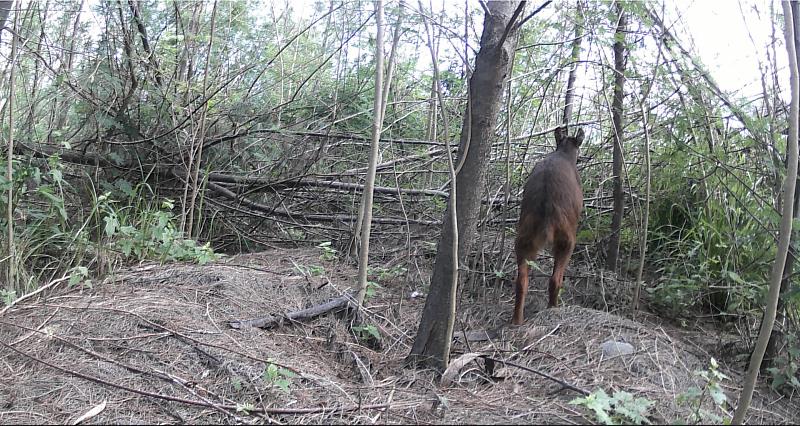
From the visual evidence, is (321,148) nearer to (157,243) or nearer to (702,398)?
(157,243)

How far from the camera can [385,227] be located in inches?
277

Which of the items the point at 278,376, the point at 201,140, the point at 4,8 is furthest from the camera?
the point at 201,140

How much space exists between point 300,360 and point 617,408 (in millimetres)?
2003

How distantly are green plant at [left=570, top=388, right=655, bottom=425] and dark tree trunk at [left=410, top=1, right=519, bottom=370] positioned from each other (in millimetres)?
1014

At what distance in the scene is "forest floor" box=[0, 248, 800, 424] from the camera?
129 inches

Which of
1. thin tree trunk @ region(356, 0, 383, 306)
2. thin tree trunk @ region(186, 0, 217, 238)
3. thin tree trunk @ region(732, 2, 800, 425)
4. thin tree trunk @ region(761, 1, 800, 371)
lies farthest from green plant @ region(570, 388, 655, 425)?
thin tree trunk @ region(186, 0, 217, 238)

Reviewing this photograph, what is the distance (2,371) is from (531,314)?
354 cm

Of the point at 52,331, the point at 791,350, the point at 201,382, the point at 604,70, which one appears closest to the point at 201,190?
the point at 52,331

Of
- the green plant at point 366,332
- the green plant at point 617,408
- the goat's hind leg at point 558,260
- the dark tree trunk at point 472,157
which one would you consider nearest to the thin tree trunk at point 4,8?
the green plant at point 366,332

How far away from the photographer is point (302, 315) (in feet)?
15.4

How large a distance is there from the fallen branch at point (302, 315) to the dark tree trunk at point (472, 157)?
1.04 meters

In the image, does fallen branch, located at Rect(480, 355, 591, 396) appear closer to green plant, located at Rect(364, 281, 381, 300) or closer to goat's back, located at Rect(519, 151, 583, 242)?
A: goat's back, located at Rect(519, 151, 583, 242)

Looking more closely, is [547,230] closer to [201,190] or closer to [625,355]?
[625,355]

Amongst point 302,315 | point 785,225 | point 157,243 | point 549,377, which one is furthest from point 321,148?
point 785,225
